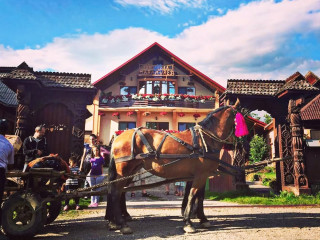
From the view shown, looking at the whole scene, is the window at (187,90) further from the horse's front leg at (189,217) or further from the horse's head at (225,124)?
the horse's front leg at (189,217)

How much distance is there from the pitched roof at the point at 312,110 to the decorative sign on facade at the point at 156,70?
11.3 meters

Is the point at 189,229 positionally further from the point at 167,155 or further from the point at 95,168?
the point at 95,168

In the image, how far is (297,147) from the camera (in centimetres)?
990

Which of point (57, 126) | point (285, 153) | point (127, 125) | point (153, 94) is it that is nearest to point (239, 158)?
point (285, 153)

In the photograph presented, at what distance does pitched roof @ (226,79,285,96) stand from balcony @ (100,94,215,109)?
11.1 m

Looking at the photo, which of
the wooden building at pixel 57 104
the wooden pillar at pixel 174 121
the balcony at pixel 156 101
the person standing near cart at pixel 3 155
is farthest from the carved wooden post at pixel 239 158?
the wooden pillar at pixel 174 121

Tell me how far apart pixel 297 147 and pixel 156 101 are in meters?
14.0

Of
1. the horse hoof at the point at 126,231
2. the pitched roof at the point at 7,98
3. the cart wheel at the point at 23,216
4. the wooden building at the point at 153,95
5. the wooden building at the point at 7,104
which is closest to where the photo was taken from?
the cart wheel at the point at 23,216

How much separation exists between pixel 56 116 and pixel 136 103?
1196 centimetres

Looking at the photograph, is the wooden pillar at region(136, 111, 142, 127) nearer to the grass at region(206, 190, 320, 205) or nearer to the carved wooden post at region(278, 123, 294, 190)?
the grass at region(206, 190, 320, 205)

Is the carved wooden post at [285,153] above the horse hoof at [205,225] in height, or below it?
above

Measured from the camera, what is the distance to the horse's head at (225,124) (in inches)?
209

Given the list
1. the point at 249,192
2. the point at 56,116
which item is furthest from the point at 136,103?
the point at 249,192

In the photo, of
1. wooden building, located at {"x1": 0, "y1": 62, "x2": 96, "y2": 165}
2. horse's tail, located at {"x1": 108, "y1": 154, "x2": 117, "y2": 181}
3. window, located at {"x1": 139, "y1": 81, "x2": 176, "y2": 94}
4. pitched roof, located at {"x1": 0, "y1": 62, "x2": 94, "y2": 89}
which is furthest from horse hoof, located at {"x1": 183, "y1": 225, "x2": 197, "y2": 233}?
window, located at {"x1": 139, "y1": 81, "x2": 176, "y2": 94}
